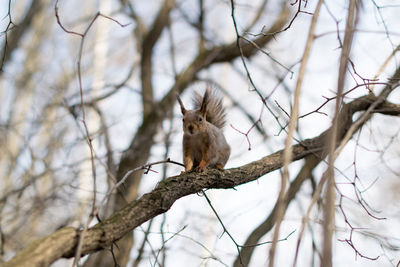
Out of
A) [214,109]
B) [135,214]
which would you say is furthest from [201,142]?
[135,214]

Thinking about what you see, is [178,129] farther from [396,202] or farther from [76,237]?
[76,237]

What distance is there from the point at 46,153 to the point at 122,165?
58.5 inches

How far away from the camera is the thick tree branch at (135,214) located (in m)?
1.17

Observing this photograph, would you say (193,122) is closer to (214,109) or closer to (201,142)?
(201,142)

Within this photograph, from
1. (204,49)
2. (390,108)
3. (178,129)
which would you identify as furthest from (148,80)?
(390,108)

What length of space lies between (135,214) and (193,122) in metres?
1.06

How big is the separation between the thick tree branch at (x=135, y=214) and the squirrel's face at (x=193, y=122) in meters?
0.37

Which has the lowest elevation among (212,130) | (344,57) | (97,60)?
(344,57)

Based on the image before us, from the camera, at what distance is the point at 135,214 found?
1.40 metres

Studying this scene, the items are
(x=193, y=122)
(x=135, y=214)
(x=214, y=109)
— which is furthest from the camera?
(x=214, y=109)

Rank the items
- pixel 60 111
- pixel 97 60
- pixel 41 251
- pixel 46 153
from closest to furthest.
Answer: pixel 41 251 < pixel 46 153 < pixel 60 111 < pixel 97 60

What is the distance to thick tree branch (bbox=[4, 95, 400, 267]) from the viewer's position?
3.83 feet

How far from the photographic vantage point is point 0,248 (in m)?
2.85

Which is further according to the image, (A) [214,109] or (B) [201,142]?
(A) [214,109]
